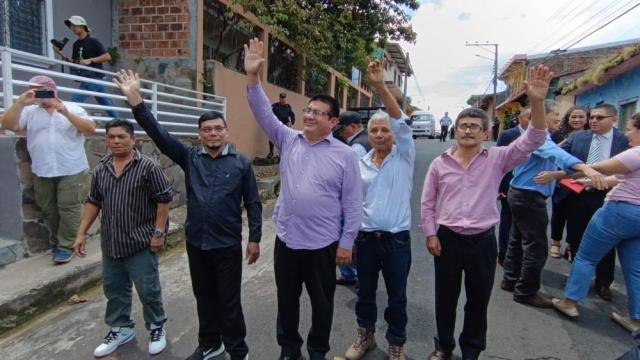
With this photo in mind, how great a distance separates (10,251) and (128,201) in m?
2.06

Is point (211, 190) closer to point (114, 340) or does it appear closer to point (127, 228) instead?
A: point (127, 228)

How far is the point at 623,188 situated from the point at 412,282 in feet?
6.67

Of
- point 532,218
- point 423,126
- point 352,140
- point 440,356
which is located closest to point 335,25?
point 352,140

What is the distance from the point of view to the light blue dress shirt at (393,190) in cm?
279

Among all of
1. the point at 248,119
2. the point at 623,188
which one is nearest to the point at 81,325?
the point at 623,188

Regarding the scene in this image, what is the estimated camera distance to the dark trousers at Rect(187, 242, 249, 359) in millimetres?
2770

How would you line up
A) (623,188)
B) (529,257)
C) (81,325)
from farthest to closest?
(529,257) < (81,325) < (623,188)

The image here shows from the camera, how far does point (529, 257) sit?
12.2 feet

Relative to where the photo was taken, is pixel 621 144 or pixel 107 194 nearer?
pixel 107 194

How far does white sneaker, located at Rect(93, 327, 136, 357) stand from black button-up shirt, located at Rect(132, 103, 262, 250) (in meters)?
1.02

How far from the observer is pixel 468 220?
2643mm

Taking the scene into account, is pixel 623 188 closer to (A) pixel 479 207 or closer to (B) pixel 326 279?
(A) pixel 479 207

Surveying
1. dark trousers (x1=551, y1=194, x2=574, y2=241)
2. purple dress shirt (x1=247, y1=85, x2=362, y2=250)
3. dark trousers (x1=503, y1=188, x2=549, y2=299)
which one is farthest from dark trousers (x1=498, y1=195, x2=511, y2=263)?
purple dress shirt (x1=247, y1=85, x2=362, y2=250)

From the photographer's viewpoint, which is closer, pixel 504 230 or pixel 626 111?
pixel 504 230
